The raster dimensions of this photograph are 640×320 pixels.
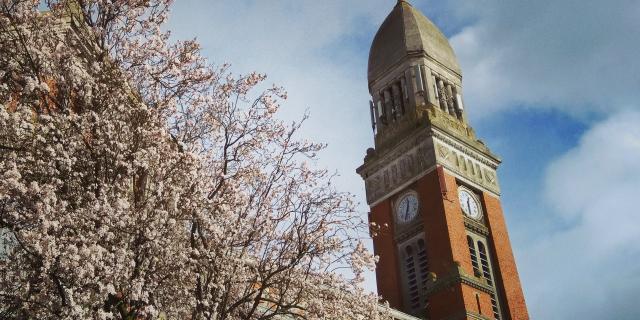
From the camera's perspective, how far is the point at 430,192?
41562mm

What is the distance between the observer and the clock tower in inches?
1537

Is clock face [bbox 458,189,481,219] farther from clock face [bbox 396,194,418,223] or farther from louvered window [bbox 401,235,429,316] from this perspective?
louvered window [bbox 401,235,429,316]

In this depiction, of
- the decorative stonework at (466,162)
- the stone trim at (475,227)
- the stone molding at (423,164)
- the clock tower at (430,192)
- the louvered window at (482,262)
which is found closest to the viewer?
the clock tower at (430,192)

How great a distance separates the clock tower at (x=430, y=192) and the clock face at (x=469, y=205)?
0.09 metres

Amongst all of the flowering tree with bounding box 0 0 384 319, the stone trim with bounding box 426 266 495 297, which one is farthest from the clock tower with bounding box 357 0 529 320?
the flowering tree with bounding box 0 0 384 319

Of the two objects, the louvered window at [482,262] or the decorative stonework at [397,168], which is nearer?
the louvered window at [482,262]

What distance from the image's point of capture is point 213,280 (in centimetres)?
1398

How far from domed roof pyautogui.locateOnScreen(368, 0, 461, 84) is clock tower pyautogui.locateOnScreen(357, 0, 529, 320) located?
86 mm

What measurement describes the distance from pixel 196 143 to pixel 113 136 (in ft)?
8.52

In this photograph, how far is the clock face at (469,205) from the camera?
4272 centimetres

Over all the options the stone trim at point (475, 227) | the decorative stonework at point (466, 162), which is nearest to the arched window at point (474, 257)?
the stone trim at point (475, 227)

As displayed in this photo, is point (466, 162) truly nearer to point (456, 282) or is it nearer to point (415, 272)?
point (415, 272)

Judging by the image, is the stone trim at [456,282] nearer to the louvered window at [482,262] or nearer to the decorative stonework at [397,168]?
the louvered window at [482,262]

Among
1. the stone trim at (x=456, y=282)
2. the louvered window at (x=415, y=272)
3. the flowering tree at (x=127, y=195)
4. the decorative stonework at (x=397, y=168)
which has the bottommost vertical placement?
the flowering tree at (x=127, y=195)
